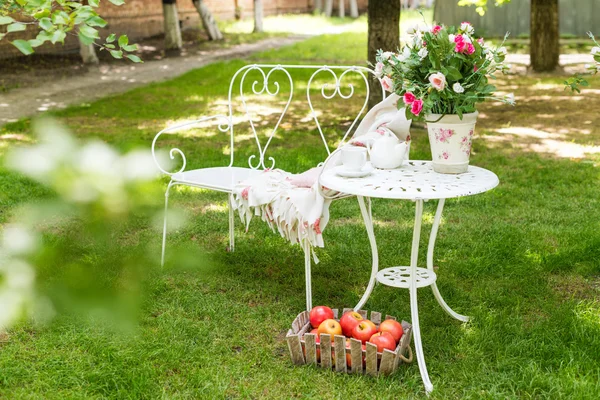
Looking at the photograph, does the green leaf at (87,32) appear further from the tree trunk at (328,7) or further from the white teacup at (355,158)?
the tree trunk at (328,7)

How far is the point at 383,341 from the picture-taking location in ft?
10.2

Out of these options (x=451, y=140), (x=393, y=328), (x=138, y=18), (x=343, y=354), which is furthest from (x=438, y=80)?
(x=138, y=18)

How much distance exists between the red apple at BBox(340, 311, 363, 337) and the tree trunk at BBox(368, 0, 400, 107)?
4.66m

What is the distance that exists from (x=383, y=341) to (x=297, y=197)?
0.91 m

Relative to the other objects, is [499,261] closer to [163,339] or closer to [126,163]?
[163,339]

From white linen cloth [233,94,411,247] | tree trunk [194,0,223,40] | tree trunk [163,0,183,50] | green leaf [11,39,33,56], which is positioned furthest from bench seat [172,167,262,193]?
tree trunk [194,0,223,40]

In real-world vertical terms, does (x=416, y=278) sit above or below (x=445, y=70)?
below

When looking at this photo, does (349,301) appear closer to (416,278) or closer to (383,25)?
(416,278)

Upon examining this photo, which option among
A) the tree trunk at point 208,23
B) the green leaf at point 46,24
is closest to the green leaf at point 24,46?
the green leaf at point 46,24

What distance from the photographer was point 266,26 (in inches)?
919

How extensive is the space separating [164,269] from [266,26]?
1987 centimetres

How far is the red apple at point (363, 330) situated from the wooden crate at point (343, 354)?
72 millimetres

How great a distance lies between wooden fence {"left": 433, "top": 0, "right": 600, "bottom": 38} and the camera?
15380 millimetres

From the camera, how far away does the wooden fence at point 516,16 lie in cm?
1538
